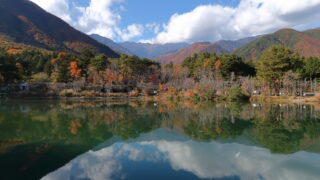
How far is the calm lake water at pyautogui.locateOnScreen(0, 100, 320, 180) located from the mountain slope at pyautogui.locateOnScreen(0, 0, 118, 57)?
3573 inches

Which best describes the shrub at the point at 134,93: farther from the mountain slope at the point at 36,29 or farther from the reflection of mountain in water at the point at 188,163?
the mountain slope at the point at 36,29

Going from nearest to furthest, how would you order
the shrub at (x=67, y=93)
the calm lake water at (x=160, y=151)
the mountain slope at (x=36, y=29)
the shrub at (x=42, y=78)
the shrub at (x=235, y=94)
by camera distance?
1. the calm lake water at (x=160, y=151)
2. the shrub at (x=235, y=94)
3. the shrub at (x=67, y=93)
4. the shrub at (x=42, y=78)
5. the mountain slope at (x=36, y=29)

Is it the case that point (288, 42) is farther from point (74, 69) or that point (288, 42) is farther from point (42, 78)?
point (42, 78)

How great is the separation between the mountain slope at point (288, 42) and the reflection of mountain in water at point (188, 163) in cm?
11445

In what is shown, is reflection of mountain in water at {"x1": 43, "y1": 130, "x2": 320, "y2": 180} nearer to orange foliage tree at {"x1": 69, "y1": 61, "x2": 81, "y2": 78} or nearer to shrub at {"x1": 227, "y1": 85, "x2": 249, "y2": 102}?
shrub at {"x1": 227, "y1": 85, "x2": 249, "y2": 102}

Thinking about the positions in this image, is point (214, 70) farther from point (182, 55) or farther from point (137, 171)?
point (182, 55)

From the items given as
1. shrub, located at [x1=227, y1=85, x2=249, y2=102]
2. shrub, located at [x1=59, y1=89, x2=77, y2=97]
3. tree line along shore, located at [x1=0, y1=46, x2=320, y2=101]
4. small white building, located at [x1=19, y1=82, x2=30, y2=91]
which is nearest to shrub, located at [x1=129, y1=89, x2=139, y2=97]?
tree line along shore, located at [x1=0, y1=46, x2=320, y2=101]

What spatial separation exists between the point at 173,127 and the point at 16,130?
7.69 meters

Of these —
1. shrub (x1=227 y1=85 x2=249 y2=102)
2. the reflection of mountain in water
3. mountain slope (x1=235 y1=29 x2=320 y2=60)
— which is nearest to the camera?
the reflection of mountain in water

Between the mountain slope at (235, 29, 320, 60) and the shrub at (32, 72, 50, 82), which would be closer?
the shrub at (32, 72, 50, 82)

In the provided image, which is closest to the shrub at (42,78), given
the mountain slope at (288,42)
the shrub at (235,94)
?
the shrub at (235,94)

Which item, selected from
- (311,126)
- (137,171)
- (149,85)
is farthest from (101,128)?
(149,85)

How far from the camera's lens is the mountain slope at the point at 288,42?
116 metres

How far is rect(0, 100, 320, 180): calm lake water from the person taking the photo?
607cm
